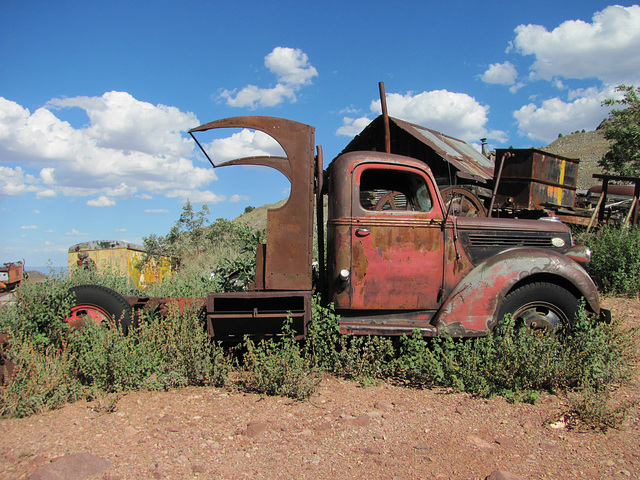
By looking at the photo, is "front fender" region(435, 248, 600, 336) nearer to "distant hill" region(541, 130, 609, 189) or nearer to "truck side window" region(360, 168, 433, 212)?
"truck side window" region(360, 168, 433, 212)

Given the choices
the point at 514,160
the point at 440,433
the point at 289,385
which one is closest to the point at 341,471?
the point at 440,433

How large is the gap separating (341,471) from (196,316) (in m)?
2.42

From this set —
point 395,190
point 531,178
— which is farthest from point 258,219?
point 395,190

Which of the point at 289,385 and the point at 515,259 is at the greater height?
the point at 515,259

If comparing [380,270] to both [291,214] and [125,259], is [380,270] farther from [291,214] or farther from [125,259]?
[125,259]

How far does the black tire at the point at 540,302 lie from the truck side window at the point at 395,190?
125cm

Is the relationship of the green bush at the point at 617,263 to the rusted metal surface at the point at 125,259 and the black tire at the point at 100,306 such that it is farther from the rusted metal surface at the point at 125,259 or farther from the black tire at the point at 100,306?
the rusted metal surface at the point at 125,259

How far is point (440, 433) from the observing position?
3215mm

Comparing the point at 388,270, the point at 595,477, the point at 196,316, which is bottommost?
the point at 595,477

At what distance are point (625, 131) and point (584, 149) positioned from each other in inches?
2509

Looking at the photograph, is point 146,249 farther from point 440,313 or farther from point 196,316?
point 440,313

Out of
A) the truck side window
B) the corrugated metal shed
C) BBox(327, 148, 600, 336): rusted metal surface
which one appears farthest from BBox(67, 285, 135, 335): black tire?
the corrugated metal shed

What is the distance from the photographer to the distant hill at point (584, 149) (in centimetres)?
5356

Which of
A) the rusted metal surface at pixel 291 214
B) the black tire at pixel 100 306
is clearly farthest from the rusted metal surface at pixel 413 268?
the black tire at pixel 100 306
